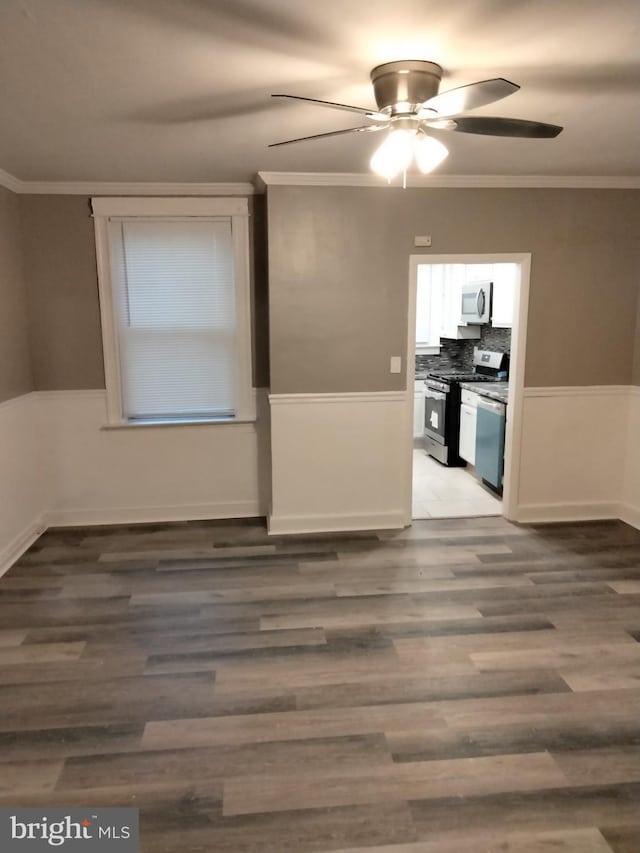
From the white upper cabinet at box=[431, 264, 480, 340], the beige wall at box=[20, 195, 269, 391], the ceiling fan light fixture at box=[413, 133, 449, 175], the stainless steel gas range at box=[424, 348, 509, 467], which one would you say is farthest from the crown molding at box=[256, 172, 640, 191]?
the white upper cabinet at box=[431, 264, 480, 340]

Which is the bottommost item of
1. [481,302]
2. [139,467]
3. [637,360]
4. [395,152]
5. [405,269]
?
[139,467]

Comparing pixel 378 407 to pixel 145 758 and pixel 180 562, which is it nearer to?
pixel 180 562

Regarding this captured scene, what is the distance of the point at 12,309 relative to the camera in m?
3.92

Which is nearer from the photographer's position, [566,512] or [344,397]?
[344,397]

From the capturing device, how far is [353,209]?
13.1 feet

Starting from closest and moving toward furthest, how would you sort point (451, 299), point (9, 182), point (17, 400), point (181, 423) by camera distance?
1. point (9, 182)
2. point (17, 400)
3. point (181, 423)
4. point (451, 299)

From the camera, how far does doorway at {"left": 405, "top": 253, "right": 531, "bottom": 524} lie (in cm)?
421

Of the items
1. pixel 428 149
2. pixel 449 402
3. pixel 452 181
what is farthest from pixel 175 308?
pixel 449 402

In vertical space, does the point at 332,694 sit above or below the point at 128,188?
below

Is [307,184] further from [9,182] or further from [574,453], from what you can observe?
[574,453]

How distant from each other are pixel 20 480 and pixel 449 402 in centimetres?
388

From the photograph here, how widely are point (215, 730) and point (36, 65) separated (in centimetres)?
257

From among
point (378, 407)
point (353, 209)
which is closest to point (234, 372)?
point (378, 407)

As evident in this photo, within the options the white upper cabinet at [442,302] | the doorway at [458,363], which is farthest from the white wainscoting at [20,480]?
the white upper cabinet at [442,302]
